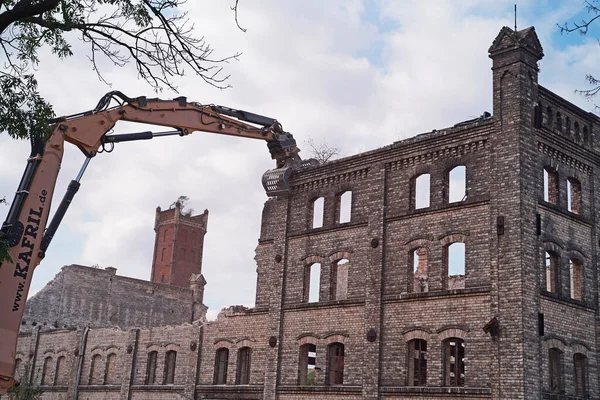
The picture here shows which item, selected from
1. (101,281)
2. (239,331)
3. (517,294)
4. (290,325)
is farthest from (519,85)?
(101,281)

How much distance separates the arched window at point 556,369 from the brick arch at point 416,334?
130 inches

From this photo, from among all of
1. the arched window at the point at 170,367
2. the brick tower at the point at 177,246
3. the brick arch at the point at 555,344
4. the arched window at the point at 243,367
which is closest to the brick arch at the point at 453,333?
the brick arch at the point at 555,344

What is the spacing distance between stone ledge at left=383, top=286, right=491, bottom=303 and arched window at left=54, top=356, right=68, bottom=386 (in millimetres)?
19448

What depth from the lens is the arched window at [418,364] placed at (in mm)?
22000

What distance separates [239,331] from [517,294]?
11.1 m

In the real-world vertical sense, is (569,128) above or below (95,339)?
above

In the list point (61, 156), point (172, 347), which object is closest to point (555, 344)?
point (61, 156)

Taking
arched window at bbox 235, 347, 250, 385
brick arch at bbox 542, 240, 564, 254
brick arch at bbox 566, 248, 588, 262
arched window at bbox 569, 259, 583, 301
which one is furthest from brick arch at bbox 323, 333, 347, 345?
brick arch at bbox 566, 248, 588, 262

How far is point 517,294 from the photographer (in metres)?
19.8

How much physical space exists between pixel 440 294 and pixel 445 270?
80 cm

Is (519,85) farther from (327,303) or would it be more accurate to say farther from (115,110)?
(115,110)

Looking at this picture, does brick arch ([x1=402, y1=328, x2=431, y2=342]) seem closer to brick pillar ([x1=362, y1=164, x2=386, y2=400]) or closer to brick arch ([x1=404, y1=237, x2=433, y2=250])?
brick pillar ([x1=362, y1=164, x2=386, y2=400])

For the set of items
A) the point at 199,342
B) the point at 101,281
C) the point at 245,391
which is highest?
the point at 101,281

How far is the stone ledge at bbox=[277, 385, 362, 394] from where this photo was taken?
76.1ft
